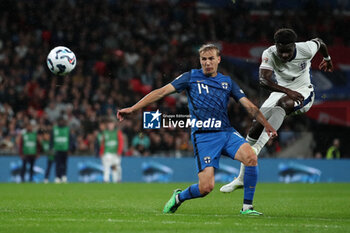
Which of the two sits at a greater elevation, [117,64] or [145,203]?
[117,64]

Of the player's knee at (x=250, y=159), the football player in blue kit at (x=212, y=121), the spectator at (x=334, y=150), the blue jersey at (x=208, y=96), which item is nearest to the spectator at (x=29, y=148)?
the spectator at (x=334, y=150)

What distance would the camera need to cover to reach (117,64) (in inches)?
940

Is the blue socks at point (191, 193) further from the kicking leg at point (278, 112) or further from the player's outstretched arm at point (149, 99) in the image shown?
the kicking leg at point (278, 112)

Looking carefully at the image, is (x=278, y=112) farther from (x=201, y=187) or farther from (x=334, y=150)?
(x=334, y=150)

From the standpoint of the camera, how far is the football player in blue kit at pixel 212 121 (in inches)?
327

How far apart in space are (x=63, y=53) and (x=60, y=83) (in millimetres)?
11636

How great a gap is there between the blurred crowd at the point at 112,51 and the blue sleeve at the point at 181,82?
974 cm

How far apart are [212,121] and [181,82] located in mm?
631

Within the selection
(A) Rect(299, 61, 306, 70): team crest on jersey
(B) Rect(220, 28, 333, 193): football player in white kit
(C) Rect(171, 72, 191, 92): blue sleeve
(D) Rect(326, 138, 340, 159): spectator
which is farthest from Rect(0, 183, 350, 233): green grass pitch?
(D) Rect(326, 138, 340, 159): spectator

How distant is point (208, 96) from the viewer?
8.48m

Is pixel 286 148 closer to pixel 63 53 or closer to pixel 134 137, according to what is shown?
pixel 134 137

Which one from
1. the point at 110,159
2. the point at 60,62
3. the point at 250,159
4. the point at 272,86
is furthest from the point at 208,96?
the point at 110,159

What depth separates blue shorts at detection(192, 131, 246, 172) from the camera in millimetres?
8352

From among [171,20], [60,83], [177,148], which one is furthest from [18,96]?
[171,20]
